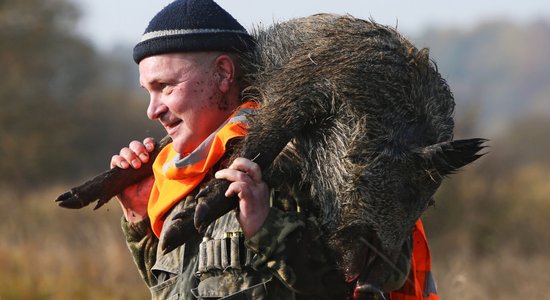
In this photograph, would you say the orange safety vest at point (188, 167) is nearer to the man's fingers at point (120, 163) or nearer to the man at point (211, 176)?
the man at point (211, 176)

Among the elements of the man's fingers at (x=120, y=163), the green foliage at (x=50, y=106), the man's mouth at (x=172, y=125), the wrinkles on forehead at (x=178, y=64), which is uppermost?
the green foliage at (x=50, y=106)

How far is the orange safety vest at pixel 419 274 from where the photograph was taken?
389 centimetres

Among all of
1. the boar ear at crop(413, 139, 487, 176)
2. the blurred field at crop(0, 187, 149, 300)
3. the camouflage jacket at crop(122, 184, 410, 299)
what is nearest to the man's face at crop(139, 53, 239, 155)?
the camouflage jacket at crop(122, 184, 410, 299)

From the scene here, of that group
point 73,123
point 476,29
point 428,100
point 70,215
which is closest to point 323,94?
point 428,100

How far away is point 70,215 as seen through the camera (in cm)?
1619

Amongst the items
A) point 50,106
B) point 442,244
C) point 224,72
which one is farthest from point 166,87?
point 50,106

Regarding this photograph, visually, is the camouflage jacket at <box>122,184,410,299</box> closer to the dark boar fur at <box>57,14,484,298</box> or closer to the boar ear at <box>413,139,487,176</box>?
the dark boar fur at <box>57,14,484,298</box>

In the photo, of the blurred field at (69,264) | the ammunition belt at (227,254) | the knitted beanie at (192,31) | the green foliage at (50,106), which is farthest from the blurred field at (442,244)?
the green foliage at (50,106)

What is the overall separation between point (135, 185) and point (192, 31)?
2.63 ft

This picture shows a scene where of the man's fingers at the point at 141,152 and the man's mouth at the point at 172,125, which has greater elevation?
the man's mouth at the point at 172,125

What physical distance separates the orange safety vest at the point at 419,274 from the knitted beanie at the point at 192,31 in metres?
1.01

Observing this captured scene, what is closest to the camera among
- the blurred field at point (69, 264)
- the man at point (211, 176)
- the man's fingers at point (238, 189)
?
the man's fingers at point (238, 189)

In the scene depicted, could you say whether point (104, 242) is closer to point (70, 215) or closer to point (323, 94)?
point (70, 215)

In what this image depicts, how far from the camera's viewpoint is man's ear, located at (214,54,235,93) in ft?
12.7
